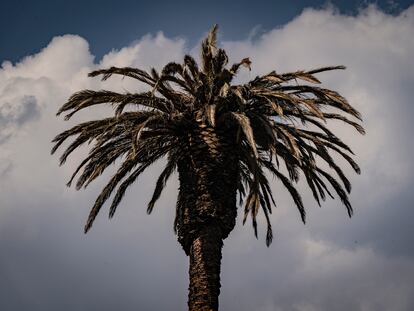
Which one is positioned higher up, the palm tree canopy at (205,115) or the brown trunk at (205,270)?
the palm tree canopy at (205,115)

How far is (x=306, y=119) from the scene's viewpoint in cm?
1581

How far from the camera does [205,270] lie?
1445 cm

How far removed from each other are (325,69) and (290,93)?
117cm

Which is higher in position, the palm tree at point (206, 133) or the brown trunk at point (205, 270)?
the palm tree at point (206, 133)

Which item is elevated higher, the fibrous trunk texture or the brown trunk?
the fibrous trunk texture

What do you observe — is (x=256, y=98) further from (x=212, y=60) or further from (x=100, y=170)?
(x=100, y=170)

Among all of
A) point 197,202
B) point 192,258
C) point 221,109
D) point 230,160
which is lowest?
point 192,258

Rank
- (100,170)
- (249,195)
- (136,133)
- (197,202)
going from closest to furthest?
(136,133) < (197,202) < (100,170) < (249,195)

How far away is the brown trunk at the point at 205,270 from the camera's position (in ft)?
46.5

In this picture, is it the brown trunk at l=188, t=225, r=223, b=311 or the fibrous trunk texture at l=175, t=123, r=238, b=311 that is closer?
the brown trunk at l=188, t=225, r=223, b=311

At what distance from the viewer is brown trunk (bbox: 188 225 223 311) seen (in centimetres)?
1416

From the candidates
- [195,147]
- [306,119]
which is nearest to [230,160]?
[195,147]

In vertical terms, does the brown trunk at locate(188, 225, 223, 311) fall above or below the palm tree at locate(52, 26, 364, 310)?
below

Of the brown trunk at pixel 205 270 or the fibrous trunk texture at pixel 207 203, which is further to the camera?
the fibrous trunk texture at pixel 207 203
